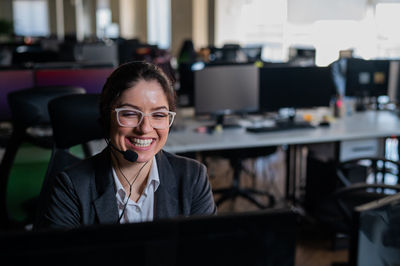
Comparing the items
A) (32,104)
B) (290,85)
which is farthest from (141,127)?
(290,85)

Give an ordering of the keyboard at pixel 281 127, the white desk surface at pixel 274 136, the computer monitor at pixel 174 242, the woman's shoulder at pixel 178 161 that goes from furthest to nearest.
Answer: the keyboard at pixel 281 127 → the white desk surface at pixel 274 136 → the woman's shoulder at pixel 178 161 → the computer monitor at pixel 174 242

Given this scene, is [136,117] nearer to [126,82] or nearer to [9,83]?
[126,82]

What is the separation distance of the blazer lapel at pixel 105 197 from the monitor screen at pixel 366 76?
311 cm

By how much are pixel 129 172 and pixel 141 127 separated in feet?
0.54

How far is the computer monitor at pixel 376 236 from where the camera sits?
0.76 meters

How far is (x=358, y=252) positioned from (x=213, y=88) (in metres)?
2.76

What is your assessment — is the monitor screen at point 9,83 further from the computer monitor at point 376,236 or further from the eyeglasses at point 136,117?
the computer monitor at point 376,236

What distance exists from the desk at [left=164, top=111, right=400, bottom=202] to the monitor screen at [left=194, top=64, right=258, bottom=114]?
0.19 metres

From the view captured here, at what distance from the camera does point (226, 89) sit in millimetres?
3502

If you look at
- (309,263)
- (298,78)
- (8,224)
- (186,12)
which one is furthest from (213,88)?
(186,12)

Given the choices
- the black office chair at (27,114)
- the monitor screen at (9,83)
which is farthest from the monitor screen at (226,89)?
the black office chair at (27,114)

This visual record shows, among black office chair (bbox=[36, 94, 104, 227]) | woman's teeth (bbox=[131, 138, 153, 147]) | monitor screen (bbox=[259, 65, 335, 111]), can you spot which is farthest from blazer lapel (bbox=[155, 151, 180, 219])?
monitor screen (bbox=[259, 65, 335, 111])

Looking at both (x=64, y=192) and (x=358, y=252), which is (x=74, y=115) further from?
(x=358, y=252)

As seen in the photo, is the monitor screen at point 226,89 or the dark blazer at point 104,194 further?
the monitor screen at point 226,89
